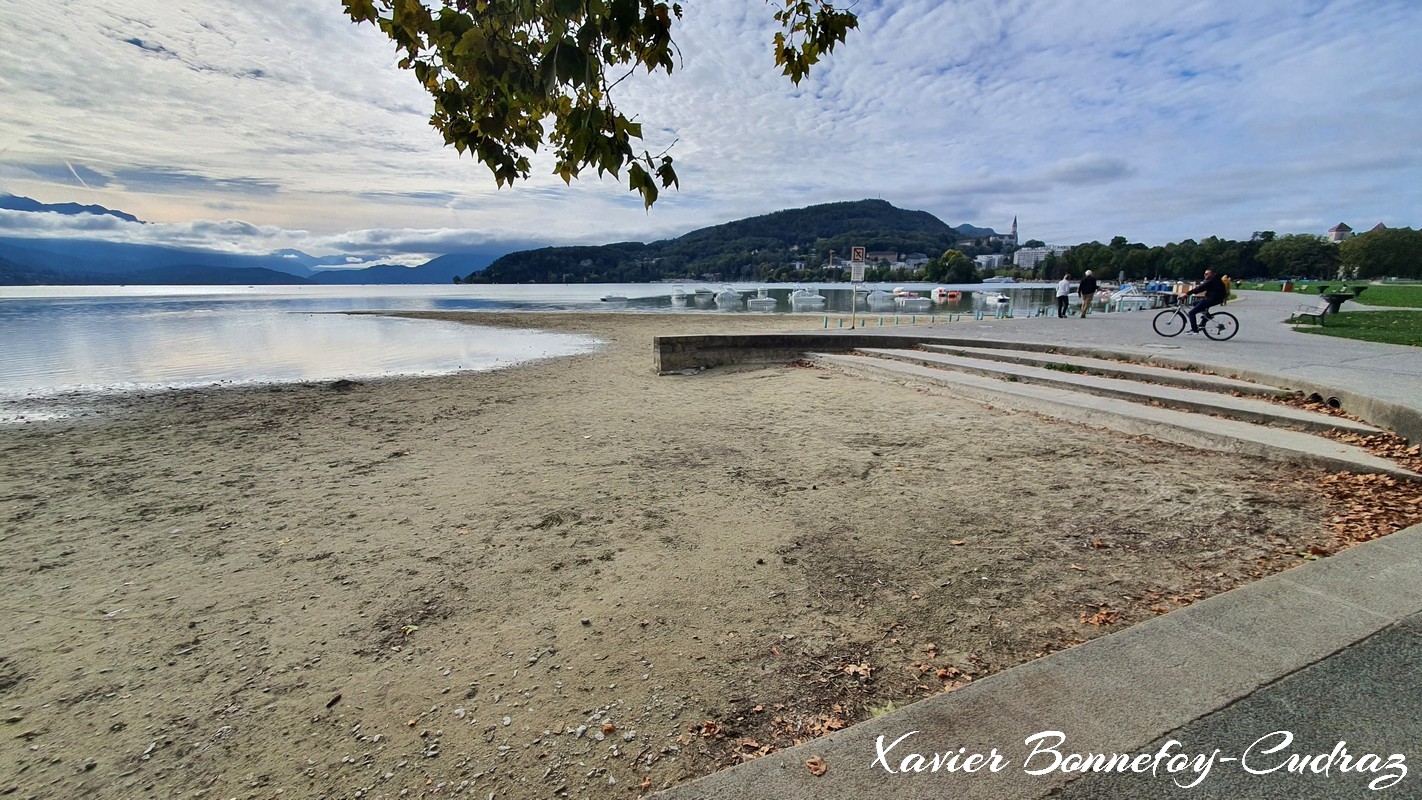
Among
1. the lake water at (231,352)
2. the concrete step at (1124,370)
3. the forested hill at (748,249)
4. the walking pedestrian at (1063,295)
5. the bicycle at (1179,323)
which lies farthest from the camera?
the forested hill at (748,249)

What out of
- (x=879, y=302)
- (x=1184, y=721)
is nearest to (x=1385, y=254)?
(x=879, y=302)

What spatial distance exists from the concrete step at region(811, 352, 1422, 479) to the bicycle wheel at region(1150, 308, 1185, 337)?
618cm

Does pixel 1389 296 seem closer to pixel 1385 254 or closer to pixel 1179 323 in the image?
pixel 1179 323

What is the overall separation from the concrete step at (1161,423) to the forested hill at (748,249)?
136m

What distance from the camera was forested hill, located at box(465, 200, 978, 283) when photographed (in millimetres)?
151750

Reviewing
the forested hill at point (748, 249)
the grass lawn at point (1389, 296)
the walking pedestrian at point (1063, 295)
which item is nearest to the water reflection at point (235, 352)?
the walking pedestrian at point (1063, 295)

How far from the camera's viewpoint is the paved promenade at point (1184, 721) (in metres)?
1.84

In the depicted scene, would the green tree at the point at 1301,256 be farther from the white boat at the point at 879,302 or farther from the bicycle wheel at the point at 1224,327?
the bicycle wheel at the point at 1224,327

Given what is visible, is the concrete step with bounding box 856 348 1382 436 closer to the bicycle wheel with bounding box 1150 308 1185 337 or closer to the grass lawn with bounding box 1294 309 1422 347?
the bicycle wheel with bounding box 1150 308 1185 337

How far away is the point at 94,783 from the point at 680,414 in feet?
23.8

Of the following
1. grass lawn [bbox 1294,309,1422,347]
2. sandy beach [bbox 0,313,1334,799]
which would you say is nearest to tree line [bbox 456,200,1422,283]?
grass lawn [bbox 1294,309,1422,347]

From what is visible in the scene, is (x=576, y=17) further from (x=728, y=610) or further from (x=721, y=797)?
(x=728, y=610)

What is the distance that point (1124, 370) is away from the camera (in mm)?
8750

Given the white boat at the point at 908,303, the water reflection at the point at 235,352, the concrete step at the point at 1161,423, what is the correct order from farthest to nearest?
1. the white boat at the point at 908,303
2. the water reflection at the point at 235,352
3. the concrete step at the point at 1161,423
